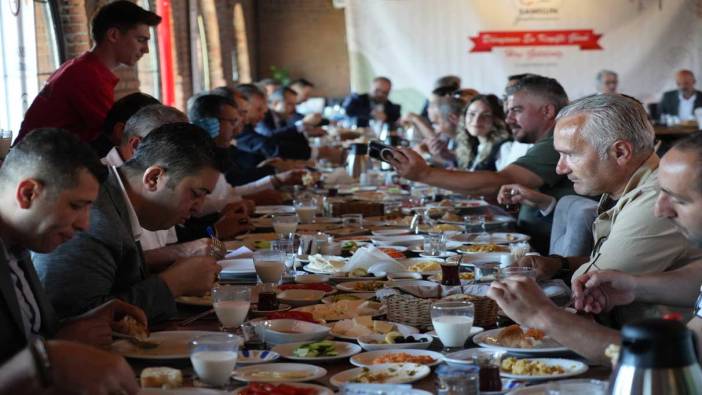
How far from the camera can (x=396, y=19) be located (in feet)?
37.1

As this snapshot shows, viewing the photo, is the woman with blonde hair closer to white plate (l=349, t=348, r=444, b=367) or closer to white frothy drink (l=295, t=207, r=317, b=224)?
white frothy drink (l=295, t=207, r=317, b=224)

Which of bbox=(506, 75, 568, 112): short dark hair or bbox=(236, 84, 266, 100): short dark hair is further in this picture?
bbox=(236, 84, 266, 100): short dark hair

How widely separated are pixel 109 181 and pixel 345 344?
906mm

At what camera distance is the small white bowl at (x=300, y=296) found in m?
3.06

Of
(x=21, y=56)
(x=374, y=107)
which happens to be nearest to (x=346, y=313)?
(x=21, y=56)

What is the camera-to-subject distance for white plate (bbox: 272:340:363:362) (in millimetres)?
2363

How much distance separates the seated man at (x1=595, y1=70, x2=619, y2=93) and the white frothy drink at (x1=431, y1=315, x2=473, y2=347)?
9.14 metres

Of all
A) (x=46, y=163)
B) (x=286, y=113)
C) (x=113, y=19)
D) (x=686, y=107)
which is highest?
(x=113, y=19)

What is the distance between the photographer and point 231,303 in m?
2.67

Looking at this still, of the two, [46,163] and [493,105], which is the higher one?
[46,163]

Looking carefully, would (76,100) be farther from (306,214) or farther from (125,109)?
(306,214)

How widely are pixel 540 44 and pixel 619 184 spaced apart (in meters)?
8.89

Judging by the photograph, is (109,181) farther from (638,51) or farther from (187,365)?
(638,51)

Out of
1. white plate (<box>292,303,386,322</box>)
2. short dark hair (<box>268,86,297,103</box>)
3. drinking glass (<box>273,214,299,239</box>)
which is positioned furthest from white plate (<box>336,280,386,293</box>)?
short dark hair (<box>268,86,297,103</box>)
